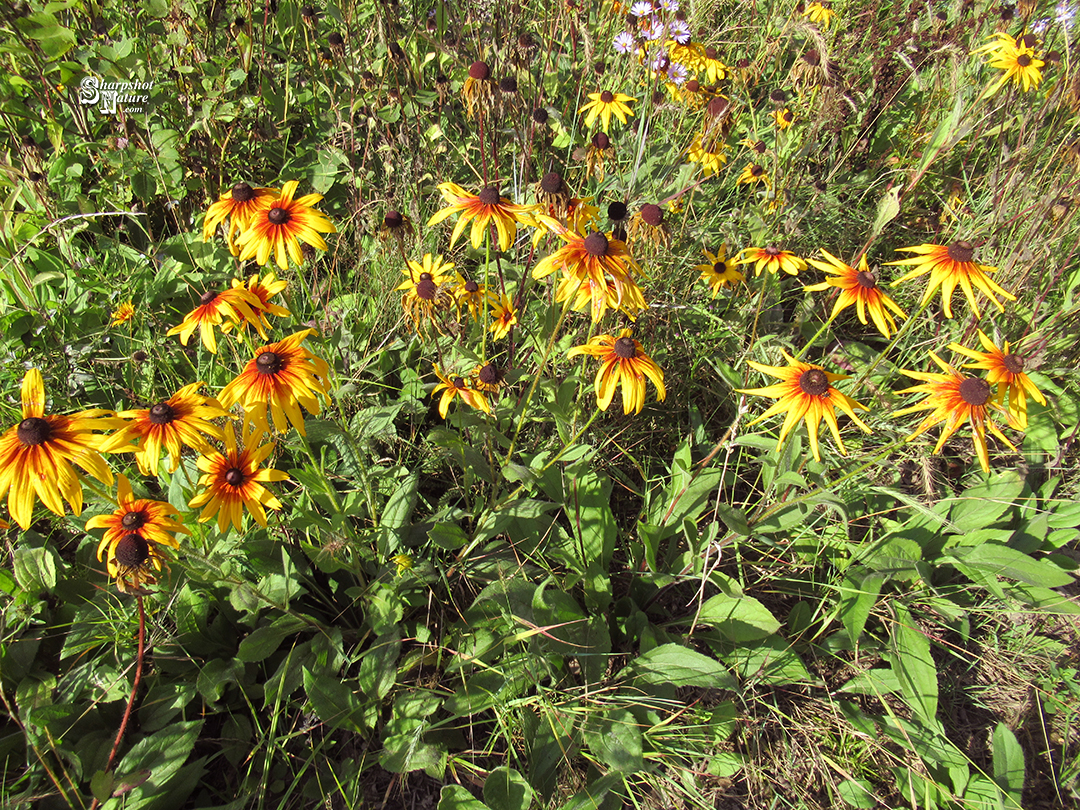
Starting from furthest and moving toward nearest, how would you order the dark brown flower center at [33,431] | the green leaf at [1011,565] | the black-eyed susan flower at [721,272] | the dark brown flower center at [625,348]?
the black-eyed susan flower at [721,272] → the green leaf at [1011,565] → the dark brown flower center at [625,348] → the dark brown flower center at [33,431]

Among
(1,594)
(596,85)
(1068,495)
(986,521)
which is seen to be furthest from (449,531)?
(596,85)

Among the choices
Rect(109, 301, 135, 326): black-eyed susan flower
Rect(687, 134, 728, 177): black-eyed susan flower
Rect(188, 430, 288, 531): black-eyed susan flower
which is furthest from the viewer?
Rect(687, 134, 728, 177): black-eyed susan flower

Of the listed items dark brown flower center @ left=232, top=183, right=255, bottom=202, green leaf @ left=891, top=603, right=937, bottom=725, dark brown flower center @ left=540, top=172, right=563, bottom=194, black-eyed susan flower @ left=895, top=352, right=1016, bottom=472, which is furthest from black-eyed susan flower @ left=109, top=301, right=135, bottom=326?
green leaf @ left=891, top=603, right=937, bottom=725

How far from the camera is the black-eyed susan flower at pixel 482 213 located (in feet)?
5.70

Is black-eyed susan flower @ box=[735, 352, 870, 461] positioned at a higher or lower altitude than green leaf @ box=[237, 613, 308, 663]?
higher

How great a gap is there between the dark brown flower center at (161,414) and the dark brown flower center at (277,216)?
589 millimetres

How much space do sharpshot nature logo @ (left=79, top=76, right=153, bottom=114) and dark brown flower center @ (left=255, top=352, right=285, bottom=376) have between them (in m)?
2.16

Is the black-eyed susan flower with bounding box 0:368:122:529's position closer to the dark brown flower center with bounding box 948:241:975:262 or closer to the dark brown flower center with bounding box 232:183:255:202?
the dark brown flower center with bounding box 232:183:255:202

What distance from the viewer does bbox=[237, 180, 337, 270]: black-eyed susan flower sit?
159cm

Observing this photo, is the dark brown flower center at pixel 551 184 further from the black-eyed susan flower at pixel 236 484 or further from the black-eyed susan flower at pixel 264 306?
the black-eyed susan flower at pixel 236 484

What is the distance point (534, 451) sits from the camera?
7.97ft

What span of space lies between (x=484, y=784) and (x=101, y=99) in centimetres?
337

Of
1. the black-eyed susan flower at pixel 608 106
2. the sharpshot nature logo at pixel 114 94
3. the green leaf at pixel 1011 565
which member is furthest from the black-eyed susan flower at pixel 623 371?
the sharpshot nature logo at pixel 114 94

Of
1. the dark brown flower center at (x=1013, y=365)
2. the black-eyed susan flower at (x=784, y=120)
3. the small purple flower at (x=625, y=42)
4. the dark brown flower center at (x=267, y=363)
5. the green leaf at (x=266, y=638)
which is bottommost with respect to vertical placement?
the green leaf at (x=266, y=638)
